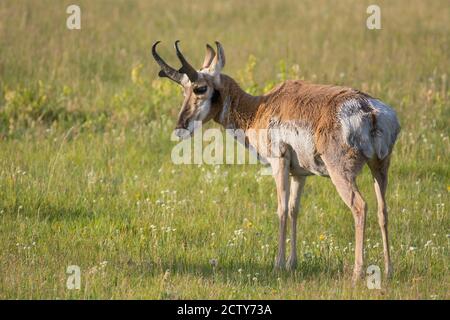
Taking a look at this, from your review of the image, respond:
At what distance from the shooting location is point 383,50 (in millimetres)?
18031

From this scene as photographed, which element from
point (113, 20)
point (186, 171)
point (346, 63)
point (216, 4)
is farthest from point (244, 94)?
point (216, 4)

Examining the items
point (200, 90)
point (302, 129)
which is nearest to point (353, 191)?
point (302, 129)

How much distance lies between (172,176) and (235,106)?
2398 mm

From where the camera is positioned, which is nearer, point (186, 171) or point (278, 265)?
point (278, 265)

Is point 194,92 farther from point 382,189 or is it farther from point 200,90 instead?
point 382,189

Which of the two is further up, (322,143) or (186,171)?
(322,143)

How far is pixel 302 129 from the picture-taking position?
890 cm

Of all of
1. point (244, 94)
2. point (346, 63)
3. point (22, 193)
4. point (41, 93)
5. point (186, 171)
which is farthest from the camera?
point (346, 63)

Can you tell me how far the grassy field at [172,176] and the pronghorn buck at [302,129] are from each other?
57cm

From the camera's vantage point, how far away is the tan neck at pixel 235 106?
9617 mm

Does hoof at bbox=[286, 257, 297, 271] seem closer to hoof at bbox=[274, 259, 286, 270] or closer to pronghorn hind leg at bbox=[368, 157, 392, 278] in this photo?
hoof at bbox=[274, 259, 286, 270]

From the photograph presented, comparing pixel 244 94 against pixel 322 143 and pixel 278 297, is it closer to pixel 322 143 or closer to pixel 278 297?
pixel 322 143

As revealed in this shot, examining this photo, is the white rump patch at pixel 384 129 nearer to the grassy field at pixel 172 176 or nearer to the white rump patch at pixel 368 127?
the white rump patch at pixel 368 127
